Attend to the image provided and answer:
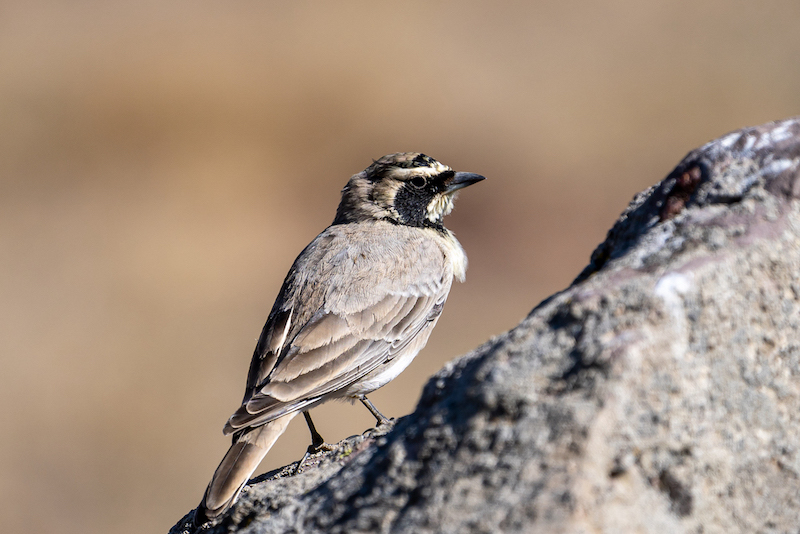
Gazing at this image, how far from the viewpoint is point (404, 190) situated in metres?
5.89

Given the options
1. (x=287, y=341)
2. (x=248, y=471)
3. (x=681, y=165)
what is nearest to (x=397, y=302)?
(x=287, y=341)

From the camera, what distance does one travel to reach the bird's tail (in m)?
3.38

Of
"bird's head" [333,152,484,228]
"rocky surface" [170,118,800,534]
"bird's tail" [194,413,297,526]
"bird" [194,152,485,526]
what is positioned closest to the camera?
"rocky surface" [170,118,800,534]

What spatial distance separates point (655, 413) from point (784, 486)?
0.56m

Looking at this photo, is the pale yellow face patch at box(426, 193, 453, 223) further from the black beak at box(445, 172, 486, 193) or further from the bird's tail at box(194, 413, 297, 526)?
the bird's tail at box(194, 413, 297, 526)

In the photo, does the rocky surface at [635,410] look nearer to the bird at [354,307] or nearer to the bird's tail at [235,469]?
the bird's tail at [235,469]

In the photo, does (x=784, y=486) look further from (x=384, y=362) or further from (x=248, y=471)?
(x=384, y=362)

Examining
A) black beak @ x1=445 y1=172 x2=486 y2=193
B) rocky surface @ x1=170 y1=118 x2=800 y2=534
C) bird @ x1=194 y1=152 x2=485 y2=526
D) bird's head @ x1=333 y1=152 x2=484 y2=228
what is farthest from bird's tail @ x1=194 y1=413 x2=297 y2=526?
black beak @ x1=445 y1=172 x2=486 y2=193

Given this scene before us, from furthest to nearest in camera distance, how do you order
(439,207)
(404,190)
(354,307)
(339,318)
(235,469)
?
(439,207)
(404,190)
(354,307)
(339,318)
(235,469)

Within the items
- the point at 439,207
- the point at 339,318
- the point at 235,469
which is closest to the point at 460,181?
the point at 439,207

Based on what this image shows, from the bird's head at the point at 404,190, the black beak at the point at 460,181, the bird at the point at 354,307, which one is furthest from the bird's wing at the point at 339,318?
the black beak at the point at 460,181

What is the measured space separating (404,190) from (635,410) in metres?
3.87

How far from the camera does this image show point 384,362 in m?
4.88

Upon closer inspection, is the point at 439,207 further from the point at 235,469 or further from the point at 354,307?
the point at 235,469
